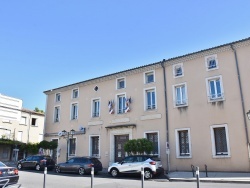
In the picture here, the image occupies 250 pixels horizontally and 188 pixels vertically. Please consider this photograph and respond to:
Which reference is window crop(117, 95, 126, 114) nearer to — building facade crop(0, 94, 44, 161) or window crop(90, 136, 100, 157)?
window crop(90, 136, 100, 157)

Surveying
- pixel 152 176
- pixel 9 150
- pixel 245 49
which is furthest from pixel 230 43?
pixel 9 150

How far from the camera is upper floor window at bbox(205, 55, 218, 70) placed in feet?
61.6

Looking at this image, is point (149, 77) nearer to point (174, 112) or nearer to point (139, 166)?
point (174, 112)

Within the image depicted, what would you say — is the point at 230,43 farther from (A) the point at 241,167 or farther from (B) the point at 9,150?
(B) the point at 9,150

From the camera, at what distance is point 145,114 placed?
69.0 feet

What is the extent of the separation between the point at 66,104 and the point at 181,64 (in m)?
13.1

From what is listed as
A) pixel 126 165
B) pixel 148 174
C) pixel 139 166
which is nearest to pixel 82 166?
pixel 126 165

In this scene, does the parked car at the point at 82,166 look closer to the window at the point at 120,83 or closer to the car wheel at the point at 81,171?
the car wheel at the point at 81,171

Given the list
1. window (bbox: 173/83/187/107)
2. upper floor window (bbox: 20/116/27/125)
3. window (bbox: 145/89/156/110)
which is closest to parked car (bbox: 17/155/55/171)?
window (bbox: 145/89/156/110)

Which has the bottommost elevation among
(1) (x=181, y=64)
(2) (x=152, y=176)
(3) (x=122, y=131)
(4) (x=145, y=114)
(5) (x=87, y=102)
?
(2) (x=152, y=176)

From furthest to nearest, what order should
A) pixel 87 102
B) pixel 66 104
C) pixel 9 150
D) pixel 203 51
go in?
pixel 9 150 < pixel 66 104 < pixel 87 102 < pixel 203 51

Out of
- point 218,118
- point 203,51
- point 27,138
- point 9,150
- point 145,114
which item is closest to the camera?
point 218,118

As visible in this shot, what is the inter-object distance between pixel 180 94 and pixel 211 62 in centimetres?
337

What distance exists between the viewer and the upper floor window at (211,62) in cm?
1877
